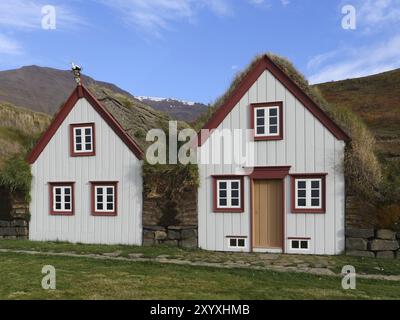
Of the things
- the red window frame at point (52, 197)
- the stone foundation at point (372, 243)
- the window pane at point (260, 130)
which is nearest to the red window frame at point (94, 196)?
the red window frame at point (52, 197)

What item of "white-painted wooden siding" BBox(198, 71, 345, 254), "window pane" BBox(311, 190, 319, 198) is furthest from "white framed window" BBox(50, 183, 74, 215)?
"window pane" BBox(311, 190, 319, 198)

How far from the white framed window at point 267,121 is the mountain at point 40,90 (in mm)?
111302

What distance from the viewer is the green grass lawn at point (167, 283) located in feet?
29.3

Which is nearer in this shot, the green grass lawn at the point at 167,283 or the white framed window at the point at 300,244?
the green grass lawn at the point at 167,283

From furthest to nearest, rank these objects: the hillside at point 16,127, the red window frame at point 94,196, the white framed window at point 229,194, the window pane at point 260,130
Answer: the hillside at point 16,127, the red window frame at point 94,196, the white framed window at point 229,194, the window pane at point 260,130

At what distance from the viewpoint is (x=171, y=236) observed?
631 inches

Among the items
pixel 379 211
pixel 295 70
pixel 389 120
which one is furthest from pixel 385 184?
pixel 389 120

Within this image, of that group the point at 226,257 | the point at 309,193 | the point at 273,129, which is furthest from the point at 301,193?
the point at 226,257

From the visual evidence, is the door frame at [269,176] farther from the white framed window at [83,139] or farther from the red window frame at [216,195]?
the white framed window at [83,139]

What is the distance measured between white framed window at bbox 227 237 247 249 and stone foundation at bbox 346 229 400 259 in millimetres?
3313

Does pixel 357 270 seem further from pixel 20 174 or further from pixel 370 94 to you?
pixel 370 94

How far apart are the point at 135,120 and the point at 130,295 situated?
11585mm

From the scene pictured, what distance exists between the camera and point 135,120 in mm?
19500

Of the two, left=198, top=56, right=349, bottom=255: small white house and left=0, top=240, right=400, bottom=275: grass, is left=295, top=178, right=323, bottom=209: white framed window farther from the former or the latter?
left=0, top=240, right=400, bottom=275: grass
